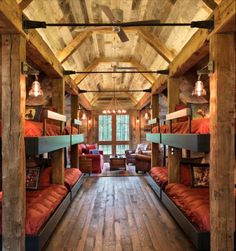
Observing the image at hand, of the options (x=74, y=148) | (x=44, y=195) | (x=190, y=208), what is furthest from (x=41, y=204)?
(x=74, y=148)

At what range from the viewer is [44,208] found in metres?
3.80

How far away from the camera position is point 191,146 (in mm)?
3408

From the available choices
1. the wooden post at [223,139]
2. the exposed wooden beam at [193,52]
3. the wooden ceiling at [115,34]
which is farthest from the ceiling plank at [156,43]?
the wooden post at [223,139]

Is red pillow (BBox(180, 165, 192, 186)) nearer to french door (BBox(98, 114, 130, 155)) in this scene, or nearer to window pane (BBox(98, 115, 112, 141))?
french door (BBox(98, 114, 130, 155))

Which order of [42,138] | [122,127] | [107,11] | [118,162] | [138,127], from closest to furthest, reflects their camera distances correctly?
[42,138] < [107,11] < [118,162] < [138,127] < [122,127]

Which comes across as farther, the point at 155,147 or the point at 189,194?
the point at 155,147

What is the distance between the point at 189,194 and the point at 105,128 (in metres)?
9.60

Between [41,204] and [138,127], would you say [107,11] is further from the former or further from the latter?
[138,127]

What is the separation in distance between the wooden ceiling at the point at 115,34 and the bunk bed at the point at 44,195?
5.25ft

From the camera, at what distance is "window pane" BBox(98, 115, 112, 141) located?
13.6 meters

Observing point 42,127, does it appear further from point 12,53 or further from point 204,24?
point 204,24

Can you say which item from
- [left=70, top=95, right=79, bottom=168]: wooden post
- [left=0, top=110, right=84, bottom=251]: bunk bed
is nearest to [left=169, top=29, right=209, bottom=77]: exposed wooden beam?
[left=0, top=110, right=84, bottom=251]: bunk bed

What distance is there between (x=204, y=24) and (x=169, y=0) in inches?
65.5

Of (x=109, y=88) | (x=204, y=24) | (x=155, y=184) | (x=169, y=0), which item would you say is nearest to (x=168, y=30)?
(x=169, y=0)
